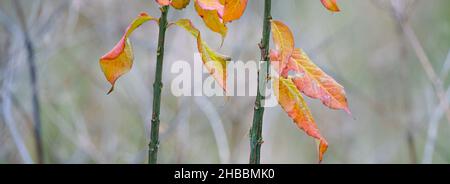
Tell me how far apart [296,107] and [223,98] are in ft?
6.03

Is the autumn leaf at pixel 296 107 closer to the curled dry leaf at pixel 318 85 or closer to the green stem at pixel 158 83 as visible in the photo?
the curled dry leaf at pixel 318 85

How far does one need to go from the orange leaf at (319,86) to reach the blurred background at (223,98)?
135cm

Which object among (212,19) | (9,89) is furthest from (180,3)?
(9,89)

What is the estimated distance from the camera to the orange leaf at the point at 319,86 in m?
0.92

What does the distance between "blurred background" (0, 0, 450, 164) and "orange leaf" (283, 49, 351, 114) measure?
53.0 inches

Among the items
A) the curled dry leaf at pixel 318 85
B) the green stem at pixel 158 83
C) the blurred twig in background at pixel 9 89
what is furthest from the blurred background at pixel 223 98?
the curled dry leaf at pixel 318 85

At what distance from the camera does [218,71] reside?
0.95 meters

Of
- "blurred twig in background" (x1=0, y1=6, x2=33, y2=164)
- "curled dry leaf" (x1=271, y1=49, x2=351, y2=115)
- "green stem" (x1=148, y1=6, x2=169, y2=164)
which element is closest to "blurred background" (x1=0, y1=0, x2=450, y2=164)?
"blurred twig in background" (x1=0, y1=6, x2=33, y2=164)

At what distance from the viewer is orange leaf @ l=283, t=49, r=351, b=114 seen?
3.01ft

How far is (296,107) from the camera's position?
938 mm

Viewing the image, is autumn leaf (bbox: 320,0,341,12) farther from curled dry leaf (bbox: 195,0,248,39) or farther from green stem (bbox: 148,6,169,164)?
green stem (bbox: 148,6,169,164)

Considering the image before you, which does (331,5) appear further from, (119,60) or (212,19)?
(119,60)
